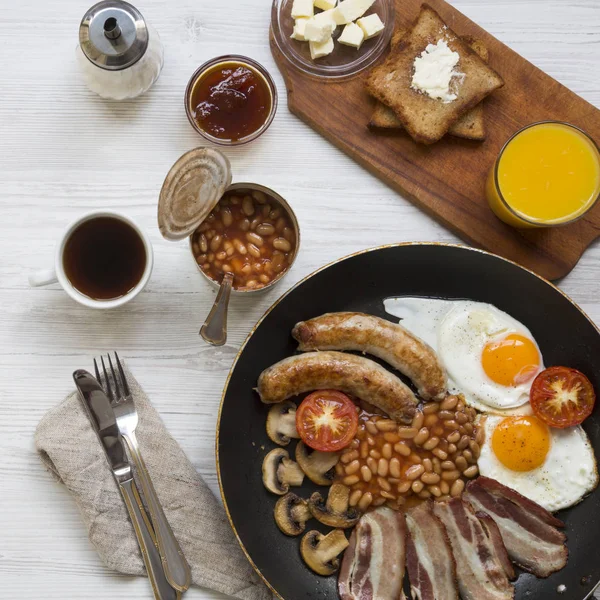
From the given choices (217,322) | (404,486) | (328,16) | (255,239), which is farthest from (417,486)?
(328,16)

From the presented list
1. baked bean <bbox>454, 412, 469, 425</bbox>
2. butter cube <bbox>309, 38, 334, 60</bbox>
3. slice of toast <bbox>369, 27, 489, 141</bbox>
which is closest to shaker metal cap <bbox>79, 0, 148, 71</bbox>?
butter cube <bbox>309, 38, 334, 60</bbox>

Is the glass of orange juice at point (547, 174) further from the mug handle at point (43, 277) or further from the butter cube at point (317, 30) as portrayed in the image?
the mug handle at point (43, 277)

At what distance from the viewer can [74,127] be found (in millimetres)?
3957

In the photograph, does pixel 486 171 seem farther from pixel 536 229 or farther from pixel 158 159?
pixel 158 159

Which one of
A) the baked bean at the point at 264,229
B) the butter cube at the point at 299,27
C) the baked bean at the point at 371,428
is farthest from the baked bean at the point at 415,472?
the butter cube at the point at 299,27

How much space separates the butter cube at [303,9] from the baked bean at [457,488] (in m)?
2.46

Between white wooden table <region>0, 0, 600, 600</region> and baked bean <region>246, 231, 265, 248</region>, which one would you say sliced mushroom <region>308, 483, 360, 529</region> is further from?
baked bean <region>246, 231, 265, 248</region>

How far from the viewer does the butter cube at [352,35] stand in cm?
383

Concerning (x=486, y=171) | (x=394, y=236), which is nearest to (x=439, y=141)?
(x=486, y=171)

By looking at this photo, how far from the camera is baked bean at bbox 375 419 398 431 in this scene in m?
3.70

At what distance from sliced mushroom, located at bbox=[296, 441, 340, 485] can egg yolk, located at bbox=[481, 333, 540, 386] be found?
89 cm

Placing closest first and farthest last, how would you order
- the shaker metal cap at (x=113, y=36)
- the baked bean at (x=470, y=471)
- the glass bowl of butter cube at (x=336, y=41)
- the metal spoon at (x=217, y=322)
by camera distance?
1. the metal spoon at (x=217, y=322)
2. the shaker metal cap at (x=113, y=36)
3. the baked bean at (x=470, y=471)
4. the glass bowl of butter cube at (x=336, y=41)

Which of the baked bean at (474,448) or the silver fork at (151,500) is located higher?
the baked bean at (474,448)

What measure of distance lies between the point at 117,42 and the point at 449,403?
2.39m
